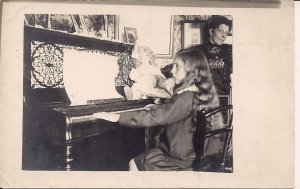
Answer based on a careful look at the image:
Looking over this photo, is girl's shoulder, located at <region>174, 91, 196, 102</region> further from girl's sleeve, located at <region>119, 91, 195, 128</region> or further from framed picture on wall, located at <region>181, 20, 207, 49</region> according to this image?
framed picture on wall, located at <region>181, 20, 207, 49</region>

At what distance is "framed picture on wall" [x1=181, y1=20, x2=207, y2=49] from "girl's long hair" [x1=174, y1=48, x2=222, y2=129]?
0.07ft

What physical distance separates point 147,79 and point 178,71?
0.31ft

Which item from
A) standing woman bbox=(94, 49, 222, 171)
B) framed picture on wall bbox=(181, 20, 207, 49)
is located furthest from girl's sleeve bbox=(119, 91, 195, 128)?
framed picture on wall bbox=(181, 20, 207, 49)

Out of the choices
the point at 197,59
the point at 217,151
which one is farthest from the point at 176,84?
the point at 217,151

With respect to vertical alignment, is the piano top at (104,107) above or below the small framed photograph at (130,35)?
below

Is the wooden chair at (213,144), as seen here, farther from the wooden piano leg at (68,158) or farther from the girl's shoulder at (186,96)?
the wooden piano leg at (68,158)

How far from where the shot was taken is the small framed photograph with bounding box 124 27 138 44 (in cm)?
115

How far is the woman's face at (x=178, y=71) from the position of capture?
3.77 ft

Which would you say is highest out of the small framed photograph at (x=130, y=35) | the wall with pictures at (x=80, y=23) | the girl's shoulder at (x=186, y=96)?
the wall with pictures at (x=80, y=23)

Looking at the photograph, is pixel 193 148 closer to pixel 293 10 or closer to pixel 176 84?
pixel 176 84

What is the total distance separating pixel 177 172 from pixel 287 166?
0.32 metres

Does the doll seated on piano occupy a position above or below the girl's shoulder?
above

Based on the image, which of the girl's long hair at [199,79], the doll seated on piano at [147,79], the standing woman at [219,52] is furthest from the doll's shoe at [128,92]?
the standing woman at [219,52]

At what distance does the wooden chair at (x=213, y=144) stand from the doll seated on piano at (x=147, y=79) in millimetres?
128
